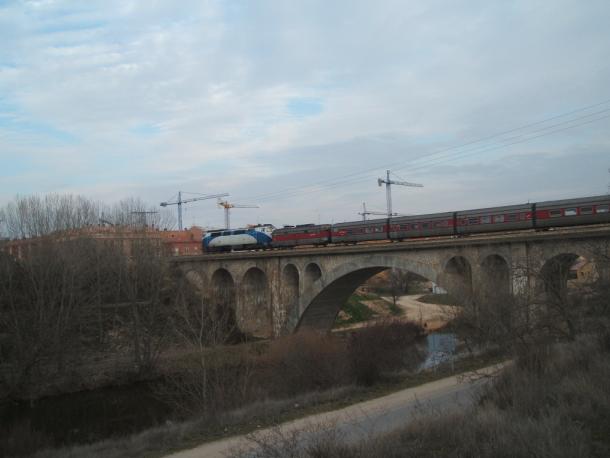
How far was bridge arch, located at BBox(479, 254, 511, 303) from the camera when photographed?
20462 mm

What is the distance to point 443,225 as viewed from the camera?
Result: 26062mm

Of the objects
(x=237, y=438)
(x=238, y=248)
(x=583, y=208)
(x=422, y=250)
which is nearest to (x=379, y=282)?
(x=238, y=248)

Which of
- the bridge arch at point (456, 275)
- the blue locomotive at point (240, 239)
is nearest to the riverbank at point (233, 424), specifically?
the bridge arch at point (456, 275)

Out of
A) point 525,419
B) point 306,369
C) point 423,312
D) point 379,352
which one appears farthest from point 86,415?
point 423,312

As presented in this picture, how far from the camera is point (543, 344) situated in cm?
1120

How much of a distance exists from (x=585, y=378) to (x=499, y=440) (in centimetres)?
350

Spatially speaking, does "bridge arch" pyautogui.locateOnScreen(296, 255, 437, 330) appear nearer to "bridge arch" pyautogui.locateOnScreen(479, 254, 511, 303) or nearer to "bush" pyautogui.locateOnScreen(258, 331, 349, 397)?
"bridge arch" pyautogui.locateOnScreen(479, 254, 511, 303)

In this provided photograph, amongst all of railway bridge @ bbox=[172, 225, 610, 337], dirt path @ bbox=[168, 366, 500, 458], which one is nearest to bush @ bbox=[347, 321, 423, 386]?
dirt path @ bbox=[168, 366, 500, 458]

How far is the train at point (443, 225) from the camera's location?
20.9 m

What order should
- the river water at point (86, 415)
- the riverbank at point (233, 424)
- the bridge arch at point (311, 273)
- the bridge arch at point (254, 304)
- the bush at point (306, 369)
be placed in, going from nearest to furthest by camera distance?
Answer: the riverbank at point (233, 424), the river water at point (86, 415), the bush at point (306, 369), the bridge arch at point (311, 273), the bridge arch at point (254, 304)

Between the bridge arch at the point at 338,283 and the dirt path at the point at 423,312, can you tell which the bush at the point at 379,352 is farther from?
the dirt path at the point at 423,312

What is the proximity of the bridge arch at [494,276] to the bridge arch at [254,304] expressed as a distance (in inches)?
700

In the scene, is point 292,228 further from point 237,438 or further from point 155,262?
point 237,438

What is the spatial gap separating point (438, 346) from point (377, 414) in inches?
802
